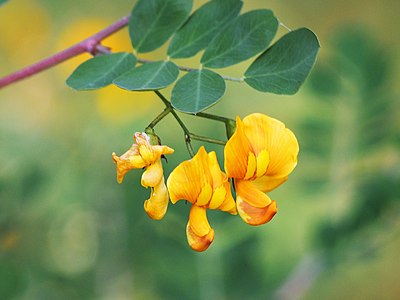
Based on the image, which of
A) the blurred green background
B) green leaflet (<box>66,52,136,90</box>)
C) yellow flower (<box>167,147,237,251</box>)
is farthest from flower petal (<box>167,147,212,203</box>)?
the blurred green background

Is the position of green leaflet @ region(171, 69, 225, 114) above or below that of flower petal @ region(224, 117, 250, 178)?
above

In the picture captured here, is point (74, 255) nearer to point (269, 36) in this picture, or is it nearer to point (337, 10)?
point (269, 36)

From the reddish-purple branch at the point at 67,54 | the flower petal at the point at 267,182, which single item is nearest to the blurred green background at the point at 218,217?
the reddish-purple branch at the point at 67,54

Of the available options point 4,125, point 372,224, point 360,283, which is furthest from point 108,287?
point 360,283

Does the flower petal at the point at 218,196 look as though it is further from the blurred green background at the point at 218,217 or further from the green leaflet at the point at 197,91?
the blurred green background at the point at 218,217

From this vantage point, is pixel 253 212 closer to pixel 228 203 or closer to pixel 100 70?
pixel 228 203

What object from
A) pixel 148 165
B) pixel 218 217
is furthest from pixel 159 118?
pixel 218 217

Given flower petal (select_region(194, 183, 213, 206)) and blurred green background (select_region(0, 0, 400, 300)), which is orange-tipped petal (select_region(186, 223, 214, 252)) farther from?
blurred green background (select_region(0, 0, 400, 300))
